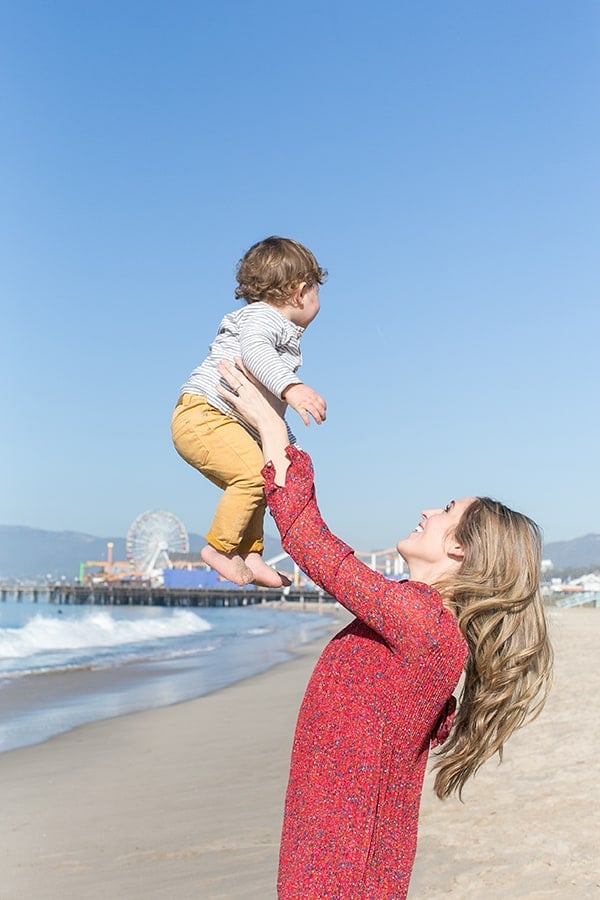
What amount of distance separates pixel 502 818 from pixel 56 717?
302 inches

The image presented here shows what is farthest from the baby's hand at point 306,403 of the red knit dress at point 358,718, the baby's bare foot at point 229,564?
the baby's bare foot at point 229,564

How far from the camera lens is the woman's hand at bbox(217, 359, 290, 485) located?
7.01 ft

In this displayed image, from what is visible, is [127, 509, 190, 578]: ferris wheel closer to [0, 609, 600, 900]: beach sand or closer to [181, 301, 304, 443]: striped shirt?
[0, 609, 600, 900]: beach sand

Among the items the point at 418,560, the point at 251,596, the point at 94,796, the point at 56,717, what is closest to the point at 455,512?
the point at 418,560

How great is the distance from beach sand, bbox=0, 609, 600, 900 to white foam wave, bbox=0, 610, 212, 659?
47.3 ft

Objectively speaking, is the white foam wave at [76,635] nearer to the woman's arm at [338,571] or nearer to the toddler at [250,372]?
the toddler at [250,372]

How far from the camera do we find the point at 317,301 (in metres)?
2.50

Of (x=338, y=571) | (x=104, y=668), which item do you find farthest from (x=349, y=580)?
(x=104, y=668)

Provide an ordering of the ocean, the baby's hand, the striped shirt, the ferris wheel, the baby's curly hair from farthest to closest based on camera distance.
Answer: the ferris wheel
the ocean
the baby's curly hair
the striped shirt
the baby's hand

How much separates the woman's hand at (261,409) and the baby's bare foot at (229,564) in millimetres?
390

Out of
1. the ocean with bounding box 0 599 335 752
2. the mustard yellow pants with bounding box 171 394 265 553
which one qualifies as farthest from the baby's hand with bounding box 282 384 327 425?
the ocean with bounding box 0 599 335 752

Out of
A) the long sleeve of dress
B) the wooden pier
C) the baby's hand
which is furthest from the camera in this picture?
the wooden pier

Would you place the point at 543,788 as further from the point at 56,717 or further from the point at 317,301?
the point at 56,717

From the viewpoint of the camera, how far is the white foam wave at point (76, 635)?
26016 mm
